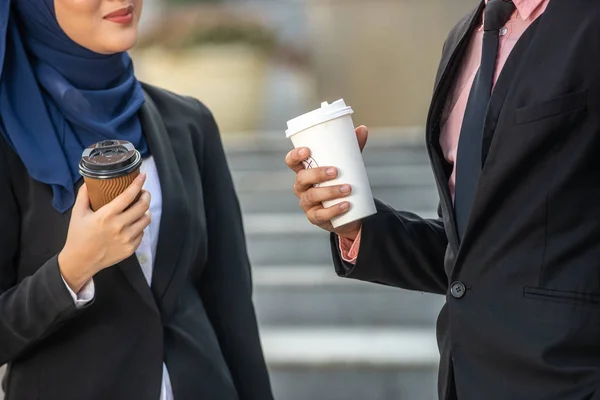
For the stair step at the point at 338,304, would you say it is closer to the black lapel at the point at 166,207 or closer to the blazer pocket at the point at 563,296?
the black lapel at the point at 166,207

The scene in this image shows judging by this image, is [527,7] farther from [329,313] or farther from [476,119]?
[329,313]

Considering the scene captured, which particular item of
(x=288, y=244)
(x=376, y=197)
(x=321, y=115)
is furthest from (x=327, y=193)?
(x=376, y=197)

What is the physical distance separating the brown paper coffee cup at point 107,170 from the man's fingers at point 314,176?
0.34 metres

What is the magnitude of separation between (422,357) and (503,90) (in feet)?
9.05

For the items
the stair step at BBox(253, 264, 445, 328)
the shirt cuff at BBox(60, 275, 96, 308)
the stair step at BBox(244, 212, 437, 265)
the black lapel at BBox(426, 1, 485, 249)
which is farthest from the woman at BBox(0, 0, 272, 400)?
the stair step at BBox(244, 212, 437, 265)

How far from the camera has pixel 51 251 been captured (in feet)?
6.07

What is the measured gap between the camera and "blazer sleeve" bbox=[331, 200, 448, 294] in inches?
73.9

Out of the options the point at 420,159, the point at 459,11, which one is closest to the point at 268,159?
the point at 420,159

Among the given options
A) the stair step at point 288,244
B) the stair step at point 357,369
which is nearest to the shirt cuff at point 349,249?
the stair step at point 357,369

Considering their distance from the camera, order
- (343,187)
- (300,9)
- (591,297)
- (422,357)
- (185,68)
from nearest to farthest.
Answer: (591,297) < (343,187) < (422,357) < (185,68) < (300,9)

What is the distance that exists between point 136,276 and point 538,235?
87cm

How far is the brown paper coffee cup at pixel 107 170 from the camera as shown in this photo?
5.35 ft

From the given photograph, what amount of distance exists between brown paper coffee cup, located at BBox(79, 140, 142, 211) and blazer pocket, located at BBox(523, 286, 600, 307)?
781mm

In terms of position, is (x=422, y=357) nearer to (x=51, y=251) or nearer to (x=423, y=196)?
(x=423, y=196)
